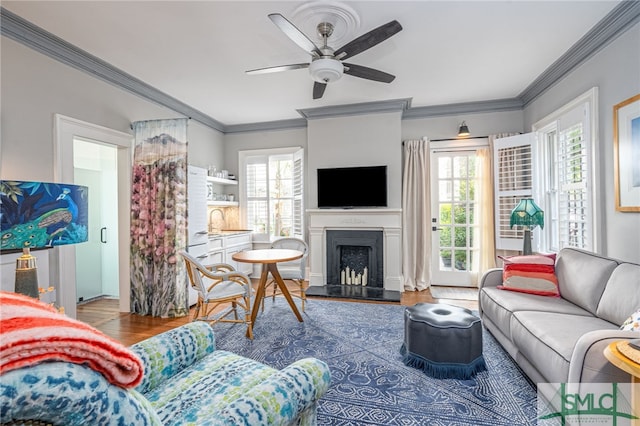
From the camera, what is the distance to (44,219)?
1318mm

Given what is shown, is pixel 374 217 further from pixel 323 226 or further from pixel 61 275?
pixel 61 275

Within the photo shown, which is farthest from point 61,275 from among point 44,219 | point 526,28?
point 526,28

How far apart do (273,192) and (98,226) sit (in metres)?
2.67

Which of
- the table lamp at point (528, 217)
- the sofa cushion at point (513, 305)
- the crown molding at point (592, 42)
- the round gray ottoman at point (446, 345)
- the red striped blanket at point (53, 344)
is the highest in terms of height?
the crown molding at point (592, 42)

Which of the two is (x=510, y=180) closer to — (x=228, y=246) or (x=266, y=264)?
(x=266, y=264)

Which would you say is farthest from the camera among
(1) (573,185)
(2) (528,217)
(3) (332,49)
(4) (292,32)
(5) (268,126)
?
(5) (268,126)

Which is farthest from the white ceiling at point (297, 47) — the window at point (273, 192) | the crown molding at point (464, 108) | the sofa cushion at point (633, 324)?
the sofa cushion at point (633, 324)

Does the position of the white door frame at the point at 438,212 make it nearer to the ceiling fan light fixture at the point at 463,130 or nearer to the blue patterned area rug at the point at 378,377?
the ceiling fan light fixture at the point at 463,130

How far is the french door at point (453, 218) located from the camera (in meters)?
4.45

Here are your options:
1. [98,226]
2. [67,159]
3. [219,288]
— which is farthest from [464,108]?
[98,226]

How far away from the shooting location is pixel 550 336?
172 centimetres

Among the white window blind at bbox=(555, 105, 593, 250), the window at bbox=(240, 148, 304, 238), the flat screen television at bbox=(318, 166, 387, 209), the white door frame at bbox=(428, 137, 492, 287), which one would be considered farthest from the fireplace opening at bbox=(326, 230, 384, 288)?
the white window blind at bbox=(555, 105, 593, 250)

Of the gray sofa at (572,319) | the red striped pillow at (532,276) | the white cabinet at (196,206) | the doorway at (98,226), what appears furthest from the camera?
the doorway at (98,226)

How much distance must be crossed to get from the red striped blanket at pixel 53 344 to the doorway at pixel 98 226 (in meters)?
4.20
